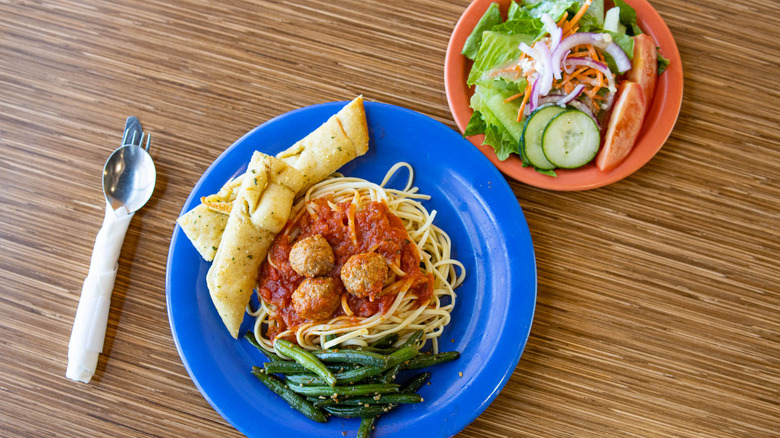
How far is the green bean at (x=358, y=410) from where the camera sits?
363 centimetres

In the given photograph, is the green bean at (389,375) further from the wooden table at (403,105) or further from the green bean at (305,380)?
the wooden table at (403,105)

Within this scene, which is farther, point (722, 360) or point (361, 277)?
point (722, 360)

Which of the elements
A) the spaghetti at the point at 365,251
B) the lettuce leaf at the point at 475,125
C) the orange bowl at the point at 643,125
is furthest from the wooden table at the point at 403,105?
the spaghetti at the point at 365,251

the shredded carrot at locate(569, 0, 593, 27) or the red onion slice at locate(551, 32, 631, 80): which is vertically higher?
the shredded carrot at locate(569, 0, 593, 27)

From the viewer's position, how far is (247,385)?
151 inches

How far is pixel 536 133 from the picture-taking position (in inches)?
153

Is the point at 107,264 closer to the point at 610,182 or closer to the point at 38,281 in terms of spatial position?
the point at 38,281

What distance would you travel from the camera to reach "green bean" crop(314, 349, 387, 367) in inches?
139

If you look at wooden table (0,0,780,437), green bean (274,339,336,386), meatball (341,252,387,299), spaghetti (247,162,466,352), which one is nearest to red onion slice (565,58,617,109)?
wooden table (0,0,780,437)

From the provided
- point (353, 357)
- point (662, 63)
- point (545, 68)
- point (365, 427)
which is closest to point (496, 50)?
point (545, 68)

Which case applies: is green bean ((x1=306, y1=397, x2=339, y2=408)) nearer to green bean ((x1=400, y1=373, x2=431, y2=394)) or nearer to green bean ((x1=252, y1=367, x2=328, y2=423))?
green bean ((x1=252, y1=367, x2=328, y2=423))

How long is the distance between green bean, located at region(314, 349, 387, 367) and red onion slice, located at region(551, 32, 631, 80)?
2.75m

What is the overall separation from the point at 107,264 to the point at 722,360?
5.61 m

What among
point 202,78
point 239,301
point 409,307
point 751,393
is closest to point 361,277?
point 409,307
